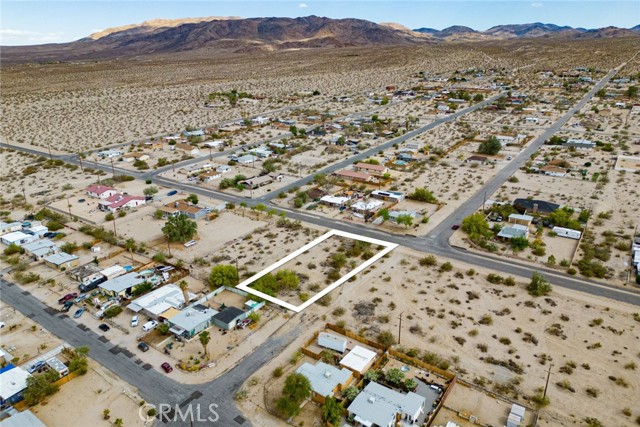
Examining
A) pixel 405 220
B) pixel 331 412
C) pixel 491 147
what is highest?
pixel 491 147

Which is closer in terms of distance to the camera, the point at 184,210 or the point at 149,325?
the point at 149,325

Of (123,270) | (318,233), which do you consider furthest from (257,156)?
(123,270)

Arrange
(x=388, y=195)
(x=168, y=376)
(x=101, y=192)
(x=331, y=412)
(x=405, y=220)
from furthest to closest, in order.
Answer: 1. (x=101, y=192)
2. (x=388, y=195)
3. (x=405, y=220)
4. (x=168, y=376)
5. (x=331, y=412)

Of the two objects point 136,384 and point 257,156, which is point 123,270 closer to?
point 136,384

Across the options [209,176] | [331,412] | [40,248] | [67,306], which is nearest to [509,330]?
[331,412]

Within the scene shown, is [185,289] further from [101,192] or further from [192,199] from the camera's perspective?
[101,192]

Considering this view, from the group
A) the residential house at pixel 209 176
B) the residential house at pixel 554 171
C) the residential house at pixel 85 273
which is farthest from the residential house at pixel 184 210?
the residential house at pixel 554 171
